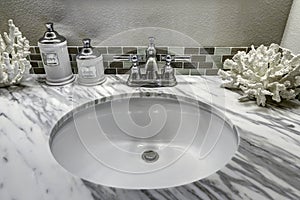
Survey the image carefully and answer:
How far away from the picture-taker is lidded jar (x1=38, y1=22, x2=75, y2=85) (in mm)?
875

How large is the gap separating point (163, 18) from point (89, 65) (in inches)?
12.2

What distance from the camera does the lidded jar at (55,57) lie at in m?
0.88

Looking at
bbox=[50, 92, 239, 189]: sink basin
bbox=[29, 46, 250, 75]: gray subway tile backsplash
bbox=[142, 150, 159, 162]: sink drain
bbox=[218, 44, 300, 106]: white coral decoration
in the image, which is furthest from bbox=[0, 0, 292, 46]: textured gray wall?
bbox=[142, 150, 159, 162]: sink drain

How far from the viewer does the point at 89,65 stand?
2.97 ft

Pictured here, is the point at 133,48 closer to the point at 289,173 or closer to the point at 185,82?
the point at 185,82

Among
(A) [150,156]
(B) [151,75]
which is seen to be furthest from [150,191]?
(B) [151,75]

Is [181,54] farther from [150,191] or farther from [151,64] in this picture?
[150,191]

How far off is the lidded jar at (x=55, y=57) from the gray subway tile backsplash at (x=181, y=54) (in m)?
0.08

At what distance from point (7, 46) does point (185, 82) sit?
641 mm

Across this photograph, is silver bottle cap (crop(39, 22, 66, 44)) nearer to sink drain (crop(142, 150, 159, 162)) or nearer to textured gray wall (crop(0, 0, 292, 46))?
textured gray wall (crop(0, 0, 292, 46))

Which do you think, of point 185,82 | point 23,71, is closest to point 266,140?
point 185,82

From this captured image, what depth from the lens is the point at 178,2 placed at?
0.89m

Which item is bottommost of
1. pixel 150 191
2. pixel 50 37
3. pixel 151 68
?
pixel 150 191

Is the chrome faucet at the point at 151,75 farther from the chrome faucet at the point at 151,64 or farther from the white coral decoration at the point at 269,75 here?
the white coral decoration at the point at 269,75
